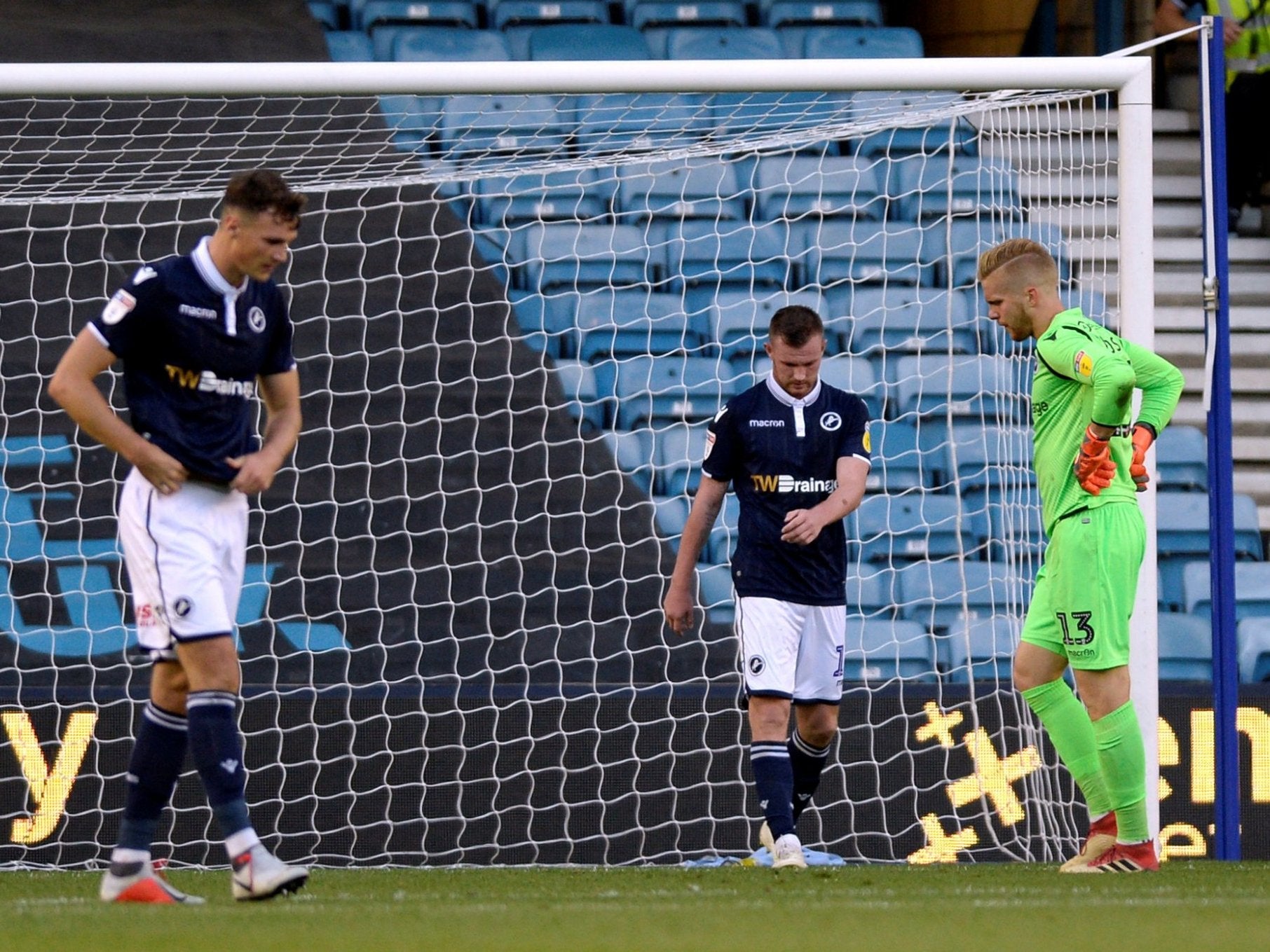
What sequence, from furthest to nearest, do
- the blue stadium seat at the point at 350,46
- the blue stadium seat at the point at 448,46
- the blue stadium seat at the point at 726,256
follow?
the blue stadium seat at the point at 350,46 → the blue stadium seat at the point at 448,46 → the blue stadium seat at the point at 726,256

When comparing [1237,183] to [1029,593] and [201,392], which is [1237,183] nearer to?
[1029,593]

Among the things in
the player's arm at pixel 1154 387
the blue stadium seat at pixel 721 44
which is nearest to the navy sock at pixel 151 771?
the player's arm at pixel 1154 387

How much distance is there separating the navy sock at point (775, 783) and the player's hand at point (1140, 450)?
1.27m

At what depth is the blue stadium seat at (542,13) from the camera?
31.8 feet

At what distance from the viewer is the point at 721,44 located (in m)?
9.38

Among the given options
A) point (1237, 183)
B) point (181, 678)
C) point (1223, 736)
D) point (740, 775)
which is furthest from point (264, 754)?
point (1237, 183)

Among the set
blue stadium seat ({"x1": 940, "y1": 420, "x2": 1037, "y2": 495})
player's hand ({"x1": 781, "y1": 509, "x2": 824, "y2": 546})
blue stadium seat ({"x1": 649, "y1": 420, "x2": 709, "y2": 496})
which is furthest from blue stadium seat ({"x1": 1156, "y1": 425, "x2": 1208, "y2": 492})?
player's hand ({"x1": 781, "y1": 509, "x2": 824, "y2": 546})

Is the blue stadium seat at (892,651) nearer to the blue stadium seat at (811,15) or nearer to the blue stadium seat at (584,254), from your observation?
the blue stadium seat at (584,254)

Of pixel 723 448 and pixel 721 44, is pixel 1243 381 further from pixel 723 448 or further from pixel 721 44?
→ pixel 723 448

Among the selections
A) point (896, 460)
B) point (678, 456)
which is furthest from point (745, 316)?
point (896, 460)

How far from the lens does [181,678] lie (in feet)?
12.8

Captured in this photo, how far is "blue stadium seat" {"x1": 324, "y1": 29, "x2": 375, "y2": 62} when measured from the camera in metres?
9.11

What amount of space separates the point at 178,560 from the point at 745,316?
4421 millimetres

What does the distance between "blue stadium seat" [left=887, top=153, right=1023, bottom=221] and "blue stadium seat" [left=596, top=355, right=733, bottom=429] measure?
122 centimetres
